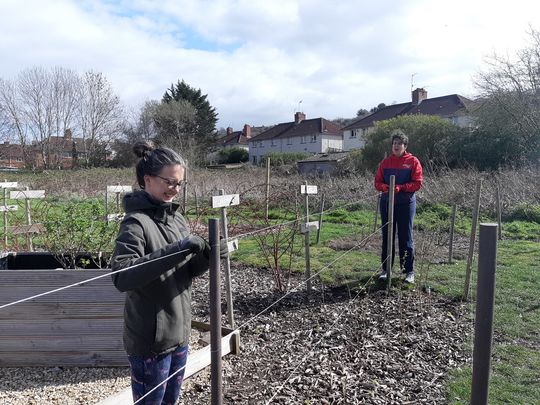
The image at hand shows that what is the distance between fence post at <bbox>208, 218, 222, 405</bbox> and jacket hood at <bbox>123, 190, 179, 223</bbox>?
1.59 ft

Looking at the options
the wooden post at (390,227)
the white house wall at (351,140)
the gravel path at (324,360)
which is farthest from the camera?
the white house wall at (351,140)

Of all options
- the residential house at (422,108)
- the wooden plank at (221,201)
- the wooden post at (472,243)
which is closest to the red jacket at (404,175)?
the wooden post at (472,243)

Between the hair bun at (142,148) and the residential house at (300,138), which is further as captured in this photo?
the residential house at (300,138)

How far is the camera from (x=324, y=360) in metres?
3.62

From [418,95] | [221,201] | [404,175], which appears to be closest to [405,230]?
[404,175]

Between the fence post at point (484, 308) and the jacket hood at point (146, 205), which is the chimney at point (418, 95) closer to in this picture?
the jacket hood at point (146, 205)

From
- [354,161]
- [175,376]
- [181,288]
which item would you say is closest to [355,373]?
[175,376]

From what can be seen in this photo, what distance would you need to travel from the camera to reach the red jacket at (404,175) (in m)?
5.49

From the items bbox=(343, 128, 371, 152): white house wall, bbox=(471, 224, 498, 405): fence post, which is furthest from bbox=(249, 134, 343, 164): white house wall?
bbox=(471, 224, 498, 405): fence post

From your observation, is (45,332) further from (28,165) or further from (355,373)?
(28,165)

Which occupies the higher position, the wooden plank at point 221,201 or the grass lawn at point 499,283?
the wooden plank at point 221,201

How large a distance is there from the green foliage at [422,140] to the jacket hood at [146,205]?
1778cm

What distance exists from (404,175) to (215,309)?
14.5ft

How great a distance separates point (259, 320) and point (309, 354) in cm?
95
